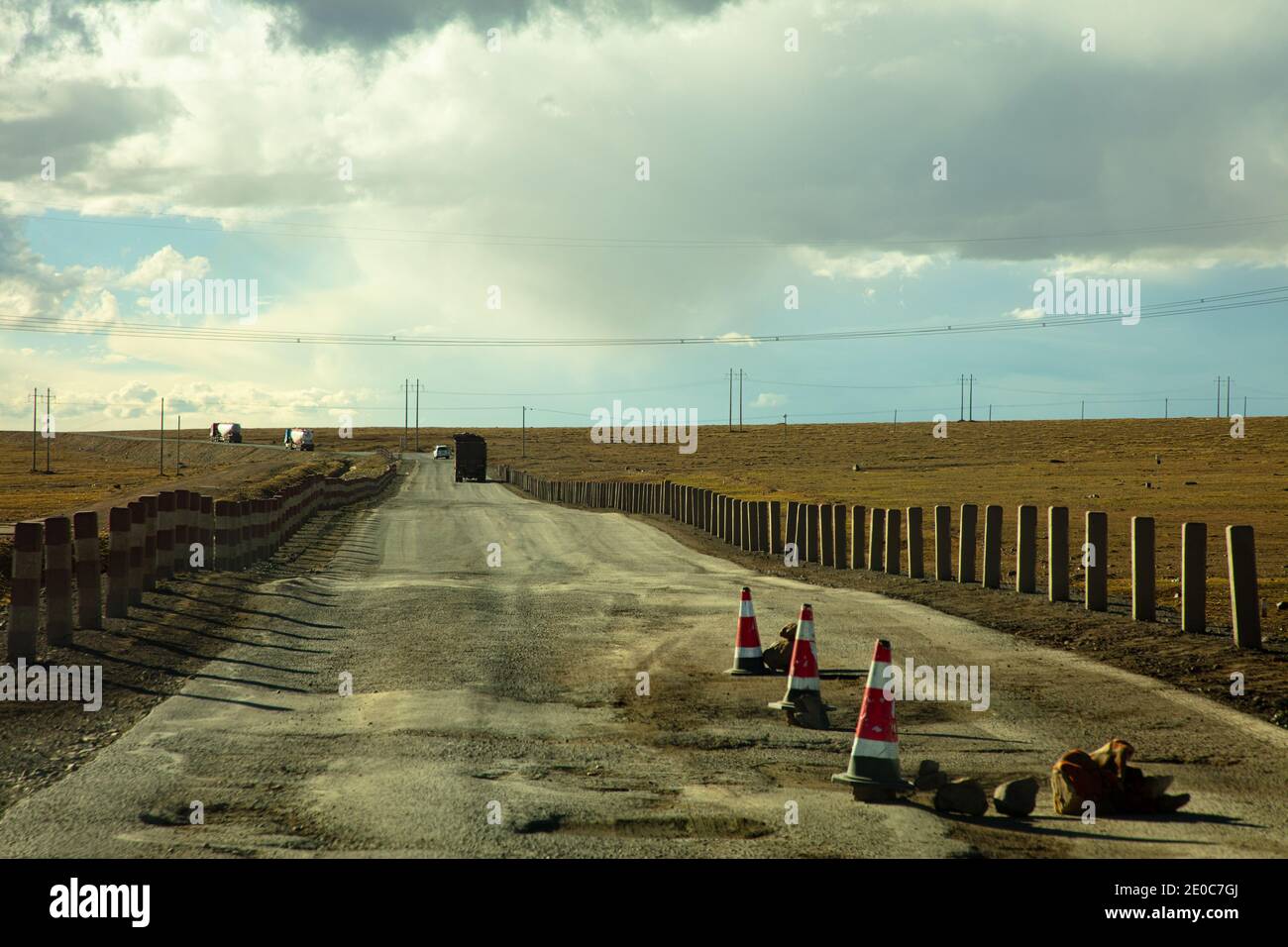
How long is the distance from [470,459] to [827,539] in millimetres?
62582

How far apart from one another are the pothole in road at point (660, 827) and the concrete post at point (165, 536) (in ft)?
39.3

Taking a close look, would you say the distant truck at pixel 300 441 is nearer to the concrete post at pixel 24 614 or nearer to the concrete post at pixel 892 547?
the concrete post at pixel 892 547

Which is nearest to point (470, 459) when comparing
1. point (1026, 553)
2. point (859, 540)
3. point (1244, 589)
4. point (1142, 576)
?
point (859, 540)

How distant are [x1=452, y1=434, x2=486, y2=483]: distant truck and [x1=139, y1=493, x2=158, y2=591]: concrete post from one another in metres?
67.1

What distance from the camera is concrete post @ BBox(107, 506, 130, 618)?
13211mm

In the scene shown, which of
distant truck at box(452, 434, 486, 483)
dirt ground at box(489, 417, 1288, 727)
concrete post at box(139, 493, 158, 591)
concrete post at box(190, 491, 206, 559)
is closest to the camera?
dirt ground at box(489, 417, 1288, 727)

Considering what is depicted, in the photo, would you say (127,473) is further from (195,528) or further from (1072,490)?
(195,528)

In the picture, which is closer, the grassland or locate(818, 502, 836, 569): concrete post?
locate(818, 502, 836, 569): concrete post

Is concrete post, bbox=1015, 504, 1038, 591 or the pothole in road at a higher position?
concrete post, bbox=1015, 504, 1038, 591

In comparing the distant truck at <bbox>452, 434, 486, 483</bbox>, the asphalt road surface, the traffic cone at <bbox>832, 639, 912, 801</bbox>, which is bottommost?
the asphalt road surface

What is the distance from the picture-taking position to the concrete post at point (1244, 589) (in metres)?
11.4

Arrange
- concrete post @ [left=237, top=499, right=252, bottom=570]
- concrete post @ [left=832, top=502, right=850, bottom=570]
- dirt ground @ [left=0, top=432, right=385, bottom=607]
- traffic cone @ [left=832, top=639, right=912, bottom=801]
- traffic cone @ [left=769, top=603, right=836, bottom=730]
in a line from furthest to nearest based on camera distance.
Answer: dirt ground @ [left=0, top=432, right=385, bottom=607]
concrete post @ [left=832, top=502, right=850, bottom=570]
concrete post @ [left=237, top=499, right=252, bottom=570]
traffic cone @ [left=769, top=603, right=836, bottom=730]
traffic cone @ [left=832, top=639, right=912, bottom=801]

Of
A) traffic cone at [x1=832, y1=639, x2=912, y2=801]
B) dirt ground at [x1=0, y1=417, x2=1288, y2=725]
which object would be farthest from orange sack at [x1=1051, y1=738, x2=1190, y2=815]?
dirt ground at [x1=0, y1=417, x2=1288, y2=725]

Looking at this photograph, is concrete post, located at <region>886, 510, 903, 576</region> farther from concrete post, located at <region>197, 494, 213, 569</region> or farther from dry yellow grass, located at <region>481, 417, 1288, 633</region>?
concrete post, located at <region>197, 494, 213, 569</region>
